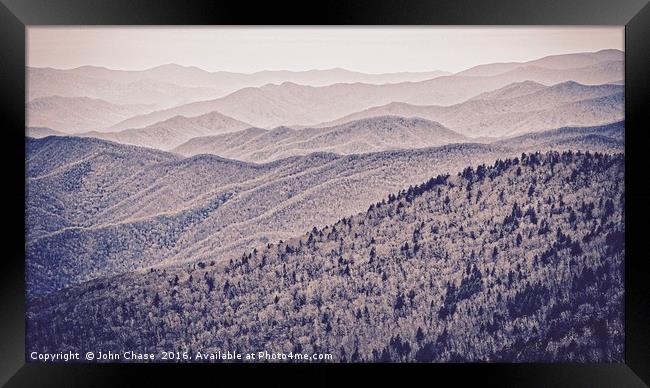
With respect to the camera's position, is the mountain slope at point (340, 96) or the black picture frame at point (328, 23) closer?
the black picture frame at point (328, 23)

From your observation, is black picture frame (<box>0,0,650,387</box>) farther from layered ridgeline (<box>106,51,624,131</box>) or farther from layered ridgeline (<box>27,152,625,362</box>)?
layered ridgeline (<box>106,51,624,131</box>)

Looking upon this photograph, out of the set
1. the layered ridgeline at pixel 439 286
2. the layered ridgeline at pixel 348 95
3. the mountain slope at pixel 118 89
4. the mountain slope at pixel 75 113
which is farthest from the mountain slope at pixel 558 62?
the mountain slope at pixel 75 113

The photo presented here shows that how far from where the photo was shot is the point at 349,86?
3.42 meters

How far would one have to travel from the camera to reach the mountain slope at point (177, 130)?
11.2ft

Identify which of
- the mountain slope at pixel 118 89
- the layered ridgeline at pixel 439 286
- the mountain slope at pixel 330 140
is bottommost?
the layered ridgeline at pixel 439 286

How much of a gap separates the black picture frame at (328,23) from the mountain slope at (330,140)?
21.6 inches

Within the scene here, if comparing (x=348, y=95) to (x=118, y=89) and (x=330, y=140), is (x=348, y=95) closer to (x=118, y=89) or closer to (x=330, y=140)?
(x=330, y=140)

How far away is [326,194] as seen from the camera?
343 cm

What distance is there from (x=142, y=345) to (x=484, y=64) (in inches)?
93.0

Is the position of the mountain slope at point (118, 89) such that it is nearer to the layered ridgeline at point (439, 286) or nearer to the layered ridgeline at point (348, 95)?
the layered ridgeline at point (348, 95)

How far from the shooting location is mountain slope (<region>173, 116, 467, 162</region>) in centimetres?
341

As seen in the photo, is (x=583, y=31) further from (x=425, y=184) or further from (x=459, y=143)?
(x=425, y=184)

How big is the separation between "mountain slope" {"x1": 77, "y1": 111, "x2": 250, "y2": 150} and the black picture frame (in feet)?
1.62

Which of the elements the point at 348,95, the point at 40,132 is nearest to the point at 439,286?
the point at 348,95
